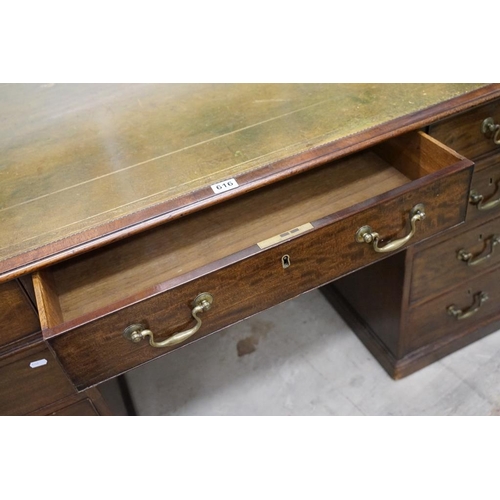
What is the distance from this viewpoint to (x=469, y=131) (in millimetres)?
943

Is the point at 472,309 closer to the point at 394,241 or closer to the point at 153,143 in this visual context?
the point at 394,241

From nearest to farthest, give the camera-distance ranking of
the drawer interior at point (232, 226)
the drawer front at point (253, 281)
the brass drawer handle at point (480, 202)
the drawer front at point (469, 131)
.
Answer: the drawer front at point (253, 281), the drawer interior at point (232, 226), the drawer front at point (469, 131), the brass drawer handle at point (480, 202)

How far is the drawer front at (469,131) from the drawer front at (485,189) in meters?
0.03

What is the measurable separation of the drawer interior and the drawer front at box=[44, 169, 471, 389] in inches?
1.9

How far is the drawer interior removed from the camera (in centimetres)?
81

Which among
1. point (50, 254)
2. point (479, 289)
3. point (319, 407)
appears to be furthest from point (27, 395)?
point (479, 289)

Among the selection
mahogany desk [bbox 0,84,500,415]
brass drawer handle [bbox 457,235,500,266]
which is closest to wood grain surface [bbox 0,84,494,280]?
mahogany desk [bbox 0,84,500,415]

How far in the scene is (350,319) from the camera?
142cm

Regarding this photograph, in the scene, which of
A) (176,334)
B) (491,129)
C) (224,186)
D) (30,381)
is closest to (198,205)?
(224,186)

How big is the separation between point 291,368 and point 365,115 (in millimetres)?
742

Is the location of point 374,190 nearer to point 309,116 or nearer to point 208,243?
point 309,116

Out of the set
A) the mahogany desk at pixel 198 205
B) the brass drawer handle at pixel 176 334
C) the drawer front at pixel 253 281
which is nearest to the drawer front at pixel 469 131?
the mahogany desk at pixel 198 205

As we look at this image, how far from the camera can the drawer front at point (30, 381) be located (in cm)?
85

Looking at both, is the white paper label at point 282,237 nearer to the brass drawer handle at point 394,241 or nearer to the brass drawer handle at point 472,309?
the brass drawer handle at point 394,241
